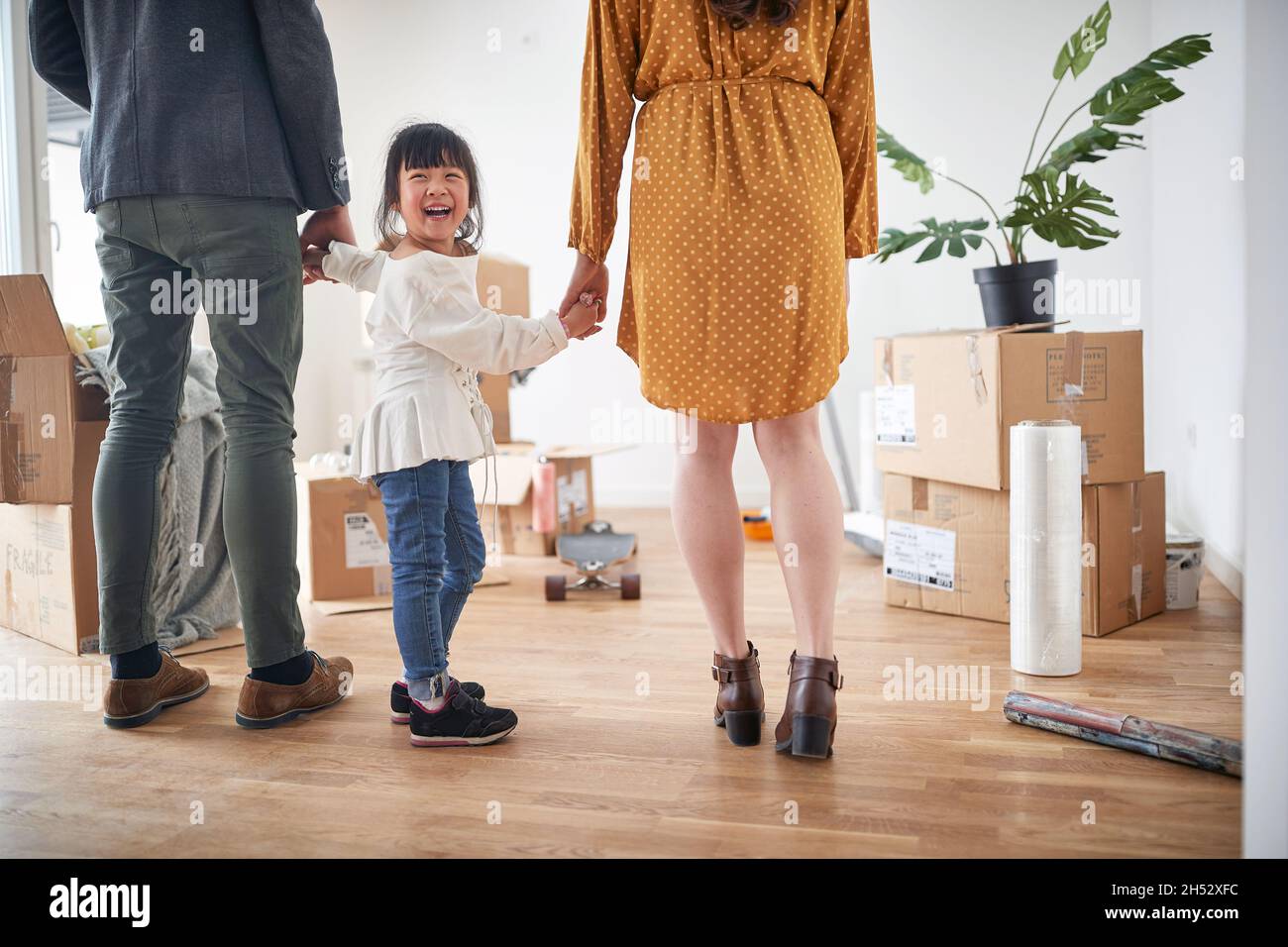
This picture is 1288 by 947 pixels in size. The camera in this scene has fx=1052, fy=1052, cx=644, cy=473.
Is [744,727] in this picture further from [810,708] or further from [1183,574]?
[1183,574]

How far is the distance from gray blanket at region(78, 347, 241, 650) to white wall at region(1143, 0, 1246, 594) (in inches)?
81.6

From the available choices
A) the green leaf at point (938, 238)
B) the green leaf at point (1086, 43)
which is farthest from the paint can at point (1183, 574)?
the green leaf at point (1086, 43)

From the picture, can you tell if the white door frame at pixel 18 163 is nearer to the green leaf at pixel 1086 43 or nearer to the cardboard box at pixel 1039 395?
the cardboard box at pixel 1039 395

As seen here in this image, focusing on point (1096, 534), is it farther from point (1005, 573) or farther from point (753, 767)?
point (753, 767)

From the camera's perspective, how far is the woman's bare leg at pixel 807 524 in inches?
52.0

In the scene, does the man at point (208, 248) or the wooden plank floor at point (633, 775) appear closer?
the wooden plank floor at point (633, 775)

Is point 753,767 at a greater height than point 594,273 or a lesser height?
lesser

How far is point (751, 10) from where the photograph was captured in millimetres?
1216

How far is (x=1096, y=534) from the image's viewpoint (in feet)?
6.66

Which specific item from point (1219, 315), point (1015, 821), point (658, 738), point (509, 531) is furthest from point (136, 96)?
point (1219, 315)

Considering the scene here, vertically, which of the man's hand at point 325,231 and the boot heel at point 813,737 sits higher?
the man's hand at point 325,231

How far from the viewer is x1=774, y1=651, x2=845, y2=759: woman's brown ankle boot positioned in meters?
1.30

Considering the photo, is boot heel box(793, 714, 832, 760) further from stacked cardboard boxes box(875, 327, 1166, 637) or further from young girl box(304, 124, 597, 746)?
stacked cardboard boxes box(875, 327, 1166, 637)

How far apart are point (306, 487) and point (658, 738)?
52.4 inches
